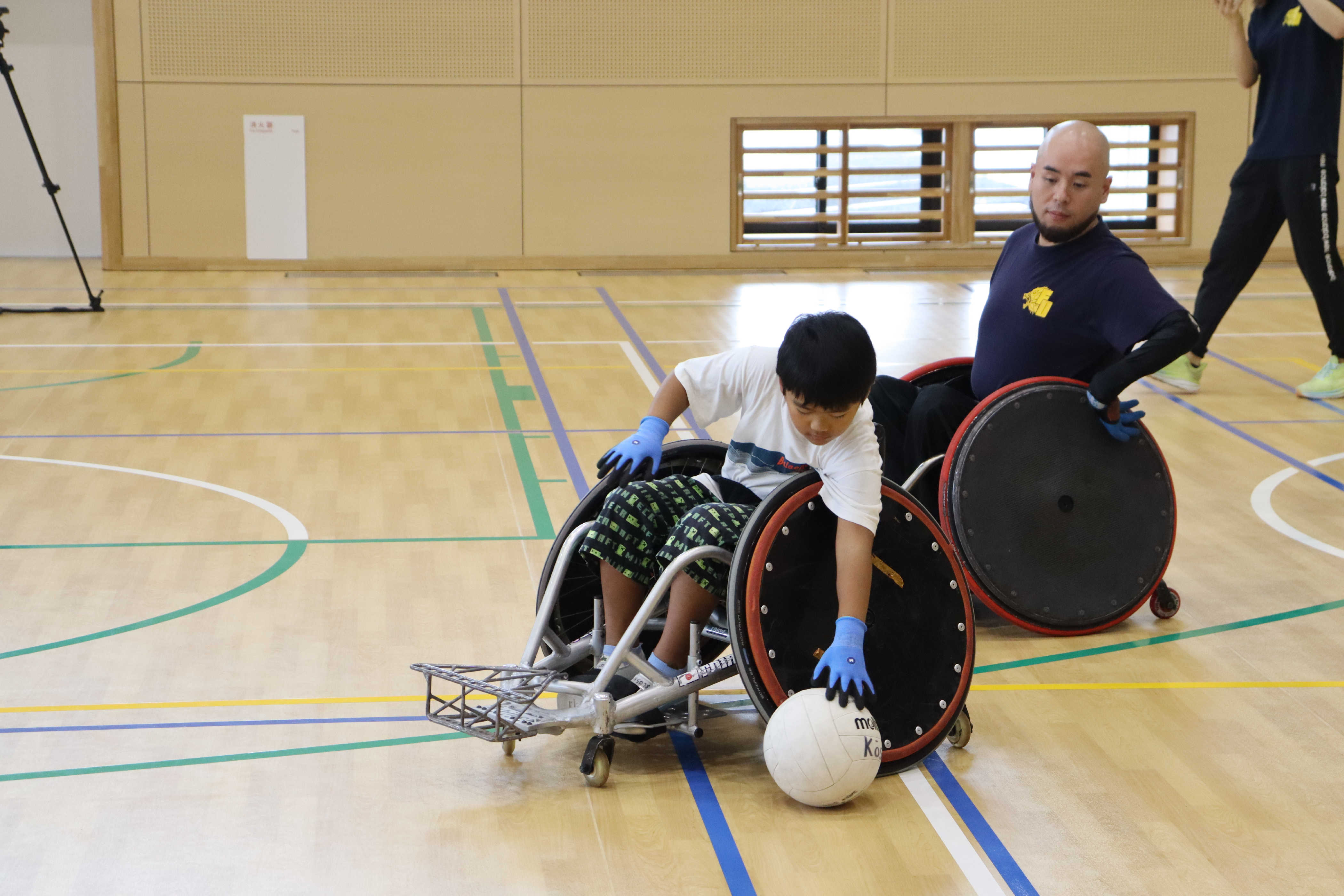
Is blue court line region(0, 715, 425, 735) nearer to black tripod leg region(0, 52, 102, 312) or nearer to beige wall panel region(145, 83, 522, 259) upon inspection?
black tripod leg region(0, 52, 102, 312)

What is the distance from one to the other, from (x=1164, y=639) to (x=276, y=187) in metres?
8.26

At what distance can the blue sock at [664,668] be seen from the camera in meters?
2.68

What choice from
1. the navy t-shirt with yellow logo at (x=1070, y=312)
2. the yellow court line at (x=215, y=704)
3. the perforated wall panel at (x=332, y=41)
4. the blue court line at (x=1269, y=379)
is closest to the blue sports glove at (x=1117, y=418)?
the navy t-shirt with yellow logo at (x=1070, y=312)

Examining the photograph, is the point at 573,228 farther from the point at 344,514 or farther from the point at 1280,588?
the point at 1280,588

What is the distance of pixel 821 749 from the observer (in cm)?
248

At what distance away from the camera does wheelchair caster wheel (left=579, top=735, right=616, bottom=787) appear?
2615mm

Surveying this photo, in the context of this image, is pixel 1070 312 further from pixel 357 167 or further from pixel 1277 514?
pixel 357 167

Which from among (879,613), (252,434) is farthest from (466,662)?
(252,434)

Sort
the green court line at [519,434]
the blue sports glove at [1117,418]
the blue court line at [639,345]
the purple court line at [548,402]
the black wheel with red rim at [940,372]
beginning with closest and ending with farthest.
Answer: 1. the blue sports glove at [1117,418]
2. the black wheel with red rim at [940,372]
3. the green court line at [519,434]
4. the purple court line at [548,402]
5. the blue court line at [639,345]

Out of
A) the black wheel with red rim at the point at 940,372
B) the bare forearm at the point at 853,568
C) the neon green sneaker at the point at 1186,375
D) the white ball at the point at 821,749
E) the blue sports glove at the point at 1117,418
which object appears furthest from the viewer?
the neon green sneaker at the point at 1186,375

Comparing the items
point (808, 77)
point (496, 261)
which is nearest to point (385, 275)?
point (496, 261)

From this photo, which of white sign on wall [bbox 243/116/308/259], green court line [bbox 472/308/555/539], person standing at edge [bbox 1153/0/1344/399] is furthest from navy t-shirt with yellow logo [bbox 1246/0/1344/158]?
white sign on wall [bbox 243/116/308/259]

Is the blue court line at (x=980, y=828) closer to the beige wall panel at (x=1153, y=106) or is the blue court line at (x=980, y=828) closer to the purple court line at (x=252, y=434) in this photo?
the purple court line at (x=252, y=434)

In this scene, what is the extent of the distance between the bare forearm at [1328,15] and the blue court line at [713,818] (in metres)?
4.43
